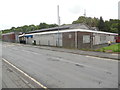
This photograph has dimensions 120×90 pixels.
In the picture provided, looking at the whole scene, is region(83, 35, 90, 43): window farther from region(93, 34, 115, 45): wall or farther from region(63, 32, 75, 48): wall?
region(93, 34, 115, 45): wall

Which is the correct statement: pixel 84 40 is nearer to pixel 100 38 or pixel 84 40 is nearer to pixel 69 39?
pixel 69 39

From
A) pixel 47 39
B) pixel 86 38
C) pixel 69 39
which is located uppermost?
pixel 86 38

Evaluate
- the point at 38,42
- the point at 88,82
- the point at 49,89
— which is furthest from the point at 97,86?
the point at 38,42

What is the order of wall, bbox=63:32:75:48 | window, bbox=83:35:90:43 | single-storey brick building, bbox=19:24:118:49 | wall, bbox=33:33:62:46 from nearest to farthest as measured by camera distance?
single-storey brick building, bbox=19:24:118:49 → wall, bbox=63:32:75:48 → window, bbox=83:35:90:43 → wall, bbox=33:33:62:46

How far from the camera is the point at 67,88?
521cm

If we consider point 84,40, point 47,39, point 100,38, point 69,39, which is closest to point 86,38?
point 84,40

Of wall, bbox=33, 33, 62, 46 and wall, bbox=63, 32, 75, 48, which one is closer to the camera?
wall, bbox=63, 32, 75, 48

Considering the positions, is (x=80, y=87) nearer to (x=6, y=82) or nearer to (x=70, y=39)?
(x=6, y=82)

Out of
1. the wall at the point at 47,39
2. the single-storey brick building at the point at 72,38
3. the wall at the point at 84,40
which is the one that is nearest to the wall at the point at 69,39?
the single-storey brick building at the point at 72,38

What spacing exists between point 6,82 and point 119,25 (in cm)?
6236

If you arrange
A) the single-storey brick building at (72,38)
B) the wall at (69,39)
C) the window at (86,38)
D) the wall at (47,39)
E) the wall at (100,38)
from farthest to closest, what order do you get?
1. the wall at (100,38)
2. the wall at (47,39)
3. the window at (86,38)
4. the wall at (69,39)
5. the single-storey brick building at (72,38)

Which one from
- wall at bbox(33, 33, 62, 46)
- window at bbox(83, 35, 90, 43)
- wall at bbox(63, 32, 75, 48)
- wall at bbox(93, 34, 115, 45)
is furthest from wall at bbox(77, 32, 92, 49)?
wall at bbox(33, 33, 62, 46)

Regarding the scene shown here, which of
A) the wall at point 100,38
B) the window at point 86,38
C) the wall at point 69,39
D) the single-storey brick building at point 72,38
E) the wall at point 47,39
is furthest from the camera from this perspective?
the wall at point 100,38

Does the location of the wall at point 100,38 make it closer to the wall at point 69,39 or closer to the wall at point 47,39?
the wall at point 69,39
